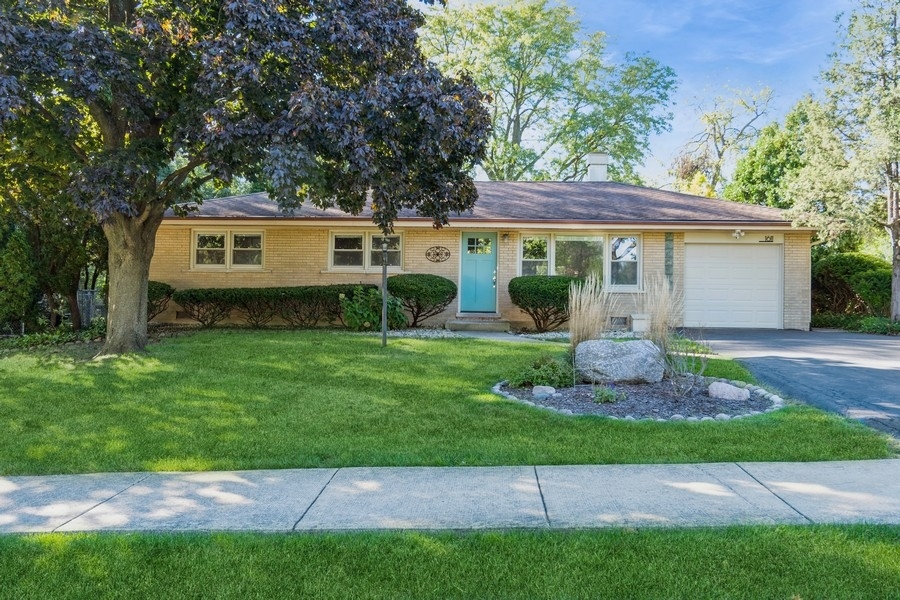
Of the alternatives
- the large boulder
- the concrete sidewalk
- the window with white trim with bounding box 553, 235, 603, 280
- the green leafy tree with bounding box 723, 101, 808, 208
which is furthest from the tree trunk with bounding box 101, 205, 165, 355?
the green leafy tree with bounding box 723, 101, 808, 208

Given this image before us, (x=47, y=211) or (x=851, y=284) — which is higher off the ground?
(x=47, y=211)

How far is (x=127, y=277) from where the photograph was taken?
9656 millimetres

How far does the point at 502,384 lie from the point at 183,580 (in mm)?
4939

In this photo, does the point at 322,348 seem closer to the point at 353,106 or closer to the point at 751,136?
the point at 353,106

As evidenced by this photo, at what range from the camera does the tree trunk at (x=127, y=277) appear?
377 inches

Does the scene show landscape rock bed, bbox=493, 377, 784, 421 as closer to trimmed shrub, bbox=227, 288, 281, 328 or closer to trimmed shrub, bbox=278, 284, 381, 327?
trimmed shrub, bbox=278, 284, 381, 327

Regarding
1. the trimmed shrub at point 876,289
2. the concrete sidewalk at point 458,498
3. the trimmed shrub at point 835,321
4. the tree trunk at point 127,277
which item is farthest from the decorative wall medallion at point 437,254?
the trimmed shrub at point 876,289

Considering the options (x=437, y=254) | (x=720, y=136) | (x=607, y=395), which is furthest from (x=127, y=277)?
(x=720, y=136)

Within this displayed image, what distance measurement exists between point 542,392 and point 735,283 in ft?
33.6

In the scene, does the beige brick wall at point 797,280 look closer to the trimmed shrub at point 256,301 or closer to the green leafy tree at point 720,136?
the trimmed shrub at point 256,301

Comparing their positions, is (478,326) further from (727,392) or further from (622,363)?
(727,392)

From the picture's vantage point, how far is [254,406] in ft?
20.3

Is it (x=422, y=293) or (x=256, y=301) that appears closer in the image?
(x=422, y=293)

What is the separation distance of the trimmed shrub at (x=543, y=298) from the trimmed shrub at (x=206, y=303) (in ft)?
22.8
